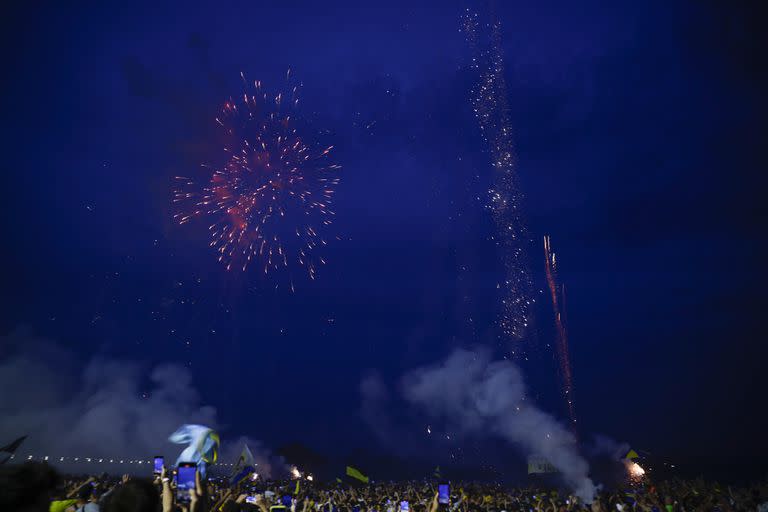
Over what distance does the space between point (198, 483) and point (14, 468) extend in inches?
60.9

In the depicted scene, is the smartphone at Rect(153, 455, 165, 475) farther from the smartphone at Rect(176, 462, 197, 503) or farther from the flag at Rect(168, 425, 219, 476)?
the smartphone at Rect(176, 462, 197, 503)

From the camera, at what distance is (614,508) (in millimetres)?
14297

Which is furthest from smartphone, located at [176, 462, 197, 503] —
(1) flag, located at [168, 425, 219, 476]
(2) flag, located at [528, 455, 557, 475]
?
(2) flag, located at [528, 455, 557, 475]

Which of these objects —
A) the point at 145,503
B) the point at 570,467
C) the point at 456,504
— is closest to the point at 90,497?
the point at 145,503

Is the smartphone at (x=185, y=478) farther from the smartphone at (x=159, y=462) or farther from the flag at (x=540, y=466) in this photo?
the flag at (x=540, y=466)

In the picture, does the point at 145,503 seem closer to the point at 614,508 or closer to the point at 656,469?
the point at 614,508

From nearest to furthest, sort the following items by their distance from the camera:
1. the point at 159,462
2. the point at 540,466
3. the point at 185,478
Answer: the point at 185,478, the point at 159,462, the point at 540,466

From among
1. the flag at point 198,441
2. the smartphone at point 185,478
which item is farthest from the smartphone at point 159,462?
the smartphone at point 185,478

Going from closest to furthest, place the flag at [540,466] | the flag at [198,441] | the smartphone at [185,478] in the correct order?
the smartphone at [185,478]
the flag at [198,441]
the flag at [540,466]

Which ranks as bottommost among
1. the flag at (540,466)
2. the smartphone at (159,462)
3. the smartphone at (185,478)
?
the smartphone at (185,478)

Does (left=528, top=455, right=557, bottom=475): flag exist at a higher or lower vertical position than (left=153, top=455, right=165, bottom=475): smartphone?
higher

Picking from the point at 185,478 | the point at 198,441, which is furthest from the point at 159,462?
the point at 185,478

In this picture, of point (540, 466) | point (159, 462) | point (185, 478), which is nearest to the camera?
point (185, 478)

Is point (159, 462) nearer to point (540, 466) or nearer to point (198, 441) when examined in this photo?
point (198, 441)
